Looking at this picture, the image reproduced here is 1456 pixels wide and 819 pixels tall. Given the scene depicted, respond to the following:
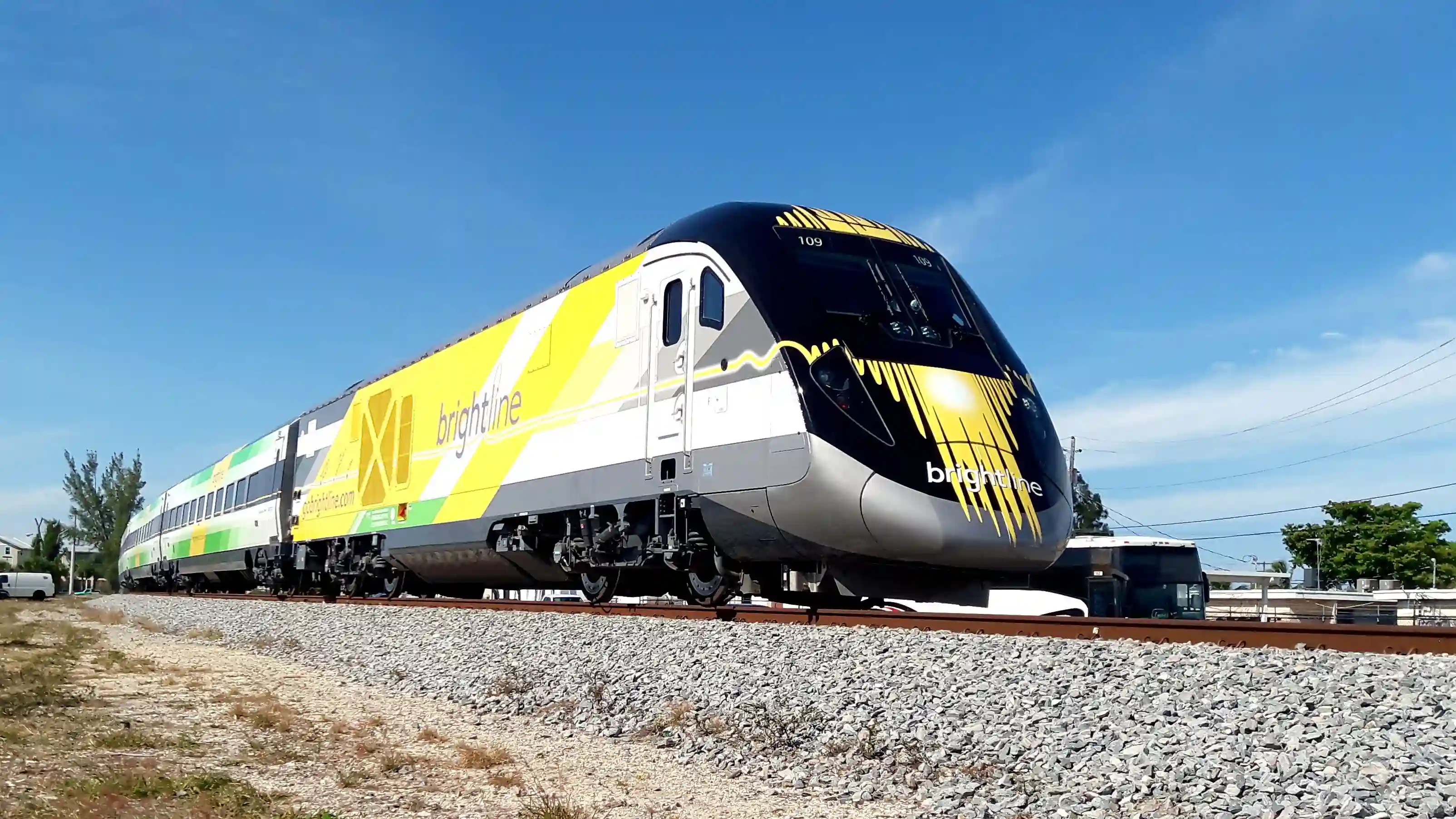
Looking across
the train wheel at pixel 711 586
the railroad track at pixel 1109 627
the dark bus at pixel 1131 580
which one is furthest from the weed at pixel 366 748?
the dark bus at pixel 1131 580

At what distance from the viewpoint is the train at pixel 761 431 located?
9805mm

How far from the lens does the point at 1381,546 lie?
66.5m

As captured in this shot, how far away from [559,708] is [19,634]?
52.0 ft

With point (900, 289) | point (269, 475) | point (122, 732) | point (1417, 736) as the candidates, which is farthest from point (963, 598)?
point (269, 475)

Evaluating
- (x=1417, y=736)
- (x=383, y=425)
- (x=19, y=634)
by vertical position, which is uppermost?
(x=383, y=425)

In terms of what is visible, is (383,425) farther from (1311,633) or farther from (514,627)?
(1311,633)

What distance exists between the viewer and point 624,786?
641cm

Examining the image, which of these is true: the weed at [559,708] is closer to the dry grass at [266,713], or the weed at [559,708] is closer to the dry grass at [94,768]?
the dry grass at [266,713]

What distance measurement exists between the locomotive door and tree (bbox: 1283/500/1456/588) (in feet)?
209

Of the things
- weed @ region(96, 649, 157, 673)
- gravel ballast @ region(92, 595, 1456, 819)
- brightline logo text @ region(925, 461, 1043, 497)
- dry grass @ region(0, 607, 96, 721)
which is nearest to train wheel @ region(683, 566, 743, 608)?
gravel ballast @ region(92, 595, 1456, 819)

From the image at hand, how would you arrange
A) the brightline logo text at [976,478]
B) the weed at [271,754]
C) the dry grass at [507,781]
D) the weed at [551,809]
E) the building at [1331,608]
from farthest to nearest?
the building at [1331,608], the brightline logo text at [976,478], the weed at [271,754], the dry grass at [507,781], the weed at [551,809]

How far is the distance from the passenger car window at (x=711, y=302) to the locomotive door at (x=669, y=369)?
13 centimetres

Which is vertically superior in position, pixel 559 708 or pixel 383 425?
pixel 383 425

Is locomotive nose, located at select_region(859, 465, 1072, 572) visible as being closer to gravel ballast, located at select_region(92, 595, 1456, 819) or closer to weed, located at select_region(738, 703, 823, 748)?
gravel ballast, located at select_region(92, 595, 1456, 819)
